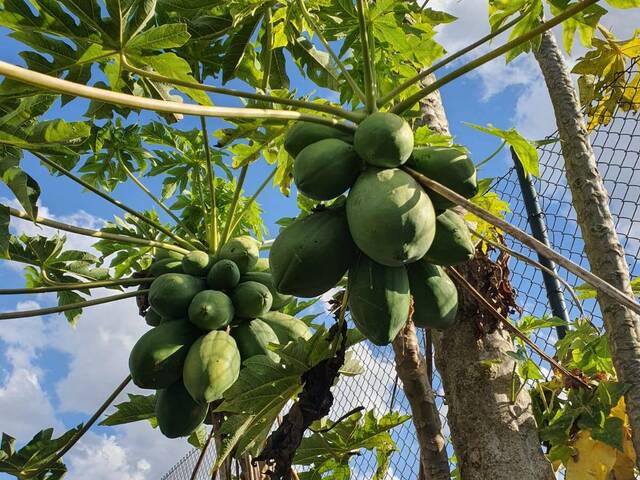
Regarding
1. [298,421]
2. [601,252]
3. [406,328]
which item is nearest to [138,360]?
[298,421]

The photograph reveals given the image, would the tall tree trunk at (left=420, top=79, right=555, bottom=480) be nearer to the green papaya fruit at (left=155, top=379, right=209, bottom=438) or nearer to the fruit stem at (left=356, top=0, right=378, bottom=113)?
the fruit stem at (left=356, top=0, right=378, bottom=113)

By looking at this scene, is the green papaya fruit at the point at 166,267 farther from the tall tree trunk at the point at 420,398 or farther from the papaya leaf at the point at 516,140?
the papaya leaf at the point at 516,140

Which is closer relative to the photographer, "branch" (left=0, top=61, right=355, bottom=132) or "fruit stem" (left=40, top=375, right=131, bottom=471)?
"branch" (left=0, top=61, right=355, bottom=132)

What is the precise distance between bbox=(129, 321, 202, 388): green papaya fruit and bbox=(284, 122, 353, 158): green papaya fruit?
0.68 m

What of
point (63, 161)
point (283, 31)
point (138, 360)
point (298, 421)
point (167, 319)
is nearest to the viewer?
point (298, 421)

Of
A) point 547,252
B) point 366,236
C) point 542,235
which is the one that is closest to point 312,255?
point 366,236

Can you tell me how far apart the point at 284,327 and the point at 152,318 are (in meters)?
0.47

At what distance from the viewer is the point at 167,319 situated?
1.90 metres

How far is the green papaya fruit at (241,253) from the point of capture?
2.05 metres

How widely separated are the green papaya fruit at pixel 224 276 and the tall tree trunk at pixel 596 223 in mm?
1039

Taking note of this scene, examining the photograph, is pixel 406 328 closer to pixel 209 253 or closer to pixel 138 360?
pixel 138 360

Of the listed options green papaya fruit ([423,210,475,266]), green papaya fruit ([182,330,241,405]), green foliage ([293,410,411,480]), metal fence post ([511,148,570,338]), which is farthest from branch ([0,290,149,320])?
metal fence post ([511,148,570,338])

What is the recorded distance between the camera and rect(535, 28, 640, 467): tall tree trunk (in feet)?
5.18

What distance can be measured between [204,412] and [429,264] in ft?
2.75
